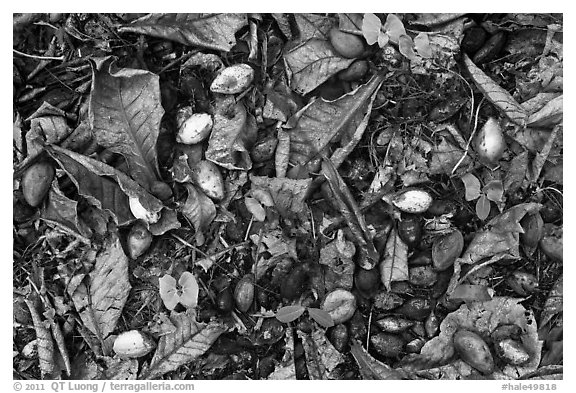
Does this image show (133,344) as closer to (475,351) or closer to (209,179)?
(209,179)

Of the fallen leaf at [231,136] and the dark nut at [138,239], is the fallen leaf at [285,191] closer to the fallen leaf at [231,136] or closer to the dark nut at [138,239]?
the fallen leaf at [231,136]

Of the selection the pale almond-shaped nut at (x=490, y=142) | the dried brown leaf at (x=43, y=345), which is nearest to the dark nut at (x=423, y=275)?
the pale almond-shaped nut at (x=490, y=142)

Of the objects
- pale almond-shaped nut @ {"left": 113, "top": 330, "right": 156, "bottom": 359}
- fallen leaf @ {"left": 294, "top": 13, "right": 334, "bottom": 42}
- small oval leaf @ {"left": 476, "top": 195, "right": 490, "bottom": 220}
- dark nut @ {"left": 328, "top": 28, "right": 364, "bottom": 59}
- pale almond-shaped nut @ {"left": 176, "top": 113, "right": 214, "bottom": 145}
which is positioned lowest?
pale almond-shaped nut @ {"left": 113, "top": 330, "right": 156, "bottom": 359}

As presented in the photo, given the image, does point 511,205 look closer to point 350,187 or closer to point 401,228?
point 401,228

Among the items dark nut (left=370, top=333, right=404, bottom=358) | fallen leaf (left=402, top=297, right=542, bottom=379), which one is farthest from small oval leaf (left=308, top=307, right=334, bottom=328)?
fallen leaf (left=402, top=297, right=542, bottom=379)

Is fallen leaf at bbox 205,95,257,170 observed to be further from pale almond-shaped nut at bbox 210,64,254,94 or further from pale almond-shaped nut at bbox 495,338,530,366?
pale almond-shaped nut at bbox 495,338,530,366

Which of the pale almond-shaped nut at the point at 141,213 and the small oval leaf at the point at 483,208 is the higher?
the pale almond-shaped nut at the point at 141,213
